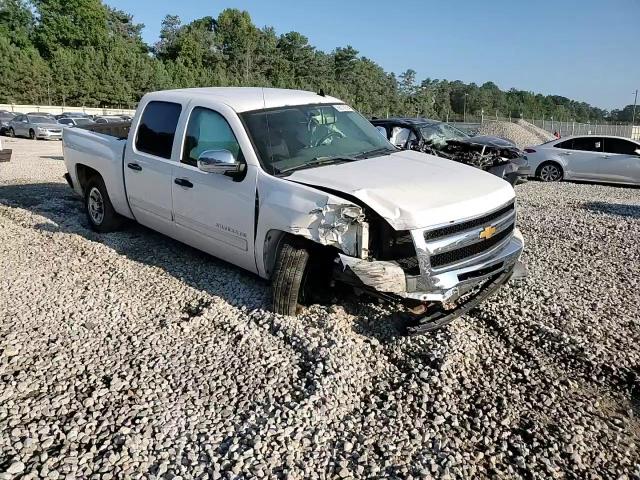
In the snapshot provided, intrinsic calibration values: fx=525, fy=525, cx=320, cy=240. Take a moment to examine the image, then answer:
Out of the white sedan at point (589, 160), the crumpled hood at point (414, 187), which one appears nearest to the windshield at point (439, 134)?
the white sedan at point (589, 160)

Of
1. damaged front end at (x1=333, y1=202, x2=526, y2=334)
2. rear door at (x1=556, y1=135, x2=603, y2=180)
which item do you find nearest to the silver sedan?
rear door at (x1=556, y1=135, x2=603, y2=180)

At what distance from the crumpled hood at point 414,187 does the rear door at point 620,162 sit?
39.4 feet

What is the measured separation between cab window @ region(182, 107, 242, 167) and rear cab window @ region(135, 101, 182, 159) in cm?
27

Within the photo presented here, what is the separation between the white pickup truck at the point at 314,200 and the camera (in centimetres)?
398

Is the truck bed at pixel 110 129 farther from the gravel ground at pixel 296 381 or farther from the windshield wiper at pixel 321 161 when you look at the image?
the windshield wiper at pixel 321 161

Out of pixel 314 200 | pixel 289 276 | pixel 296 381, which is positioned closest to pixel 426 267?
pixel 314 200

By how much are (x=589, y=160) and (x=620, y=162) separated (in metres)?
0.79

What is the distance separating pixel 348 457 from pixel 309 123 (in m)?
3.33

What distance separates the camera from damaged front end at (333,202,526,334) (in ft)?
12.8

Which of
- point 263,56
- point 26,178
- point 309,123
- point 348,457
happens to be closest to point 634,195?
point 309,123

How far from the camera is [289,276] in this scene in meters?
4.41

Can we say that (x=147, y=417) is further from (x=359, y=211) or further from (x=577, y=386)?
(x=577, y=386)

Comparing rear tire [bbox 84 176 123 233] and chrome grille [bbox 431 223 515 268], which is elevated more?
chrome grille [bbox 431 223 515 268]

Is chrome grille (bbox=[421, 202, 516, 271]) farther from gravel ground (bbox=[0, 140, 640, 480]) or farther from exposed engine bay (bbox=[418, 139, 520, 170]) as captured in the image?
exposed engine bay (bbox=[418, 139, 520, 170])
